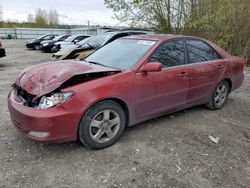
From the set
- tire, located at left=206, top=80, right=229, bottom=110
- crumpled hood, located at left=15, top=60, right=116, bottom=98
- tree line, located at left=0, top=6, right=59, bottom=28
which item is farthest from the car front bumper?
tree line, located at left=0, top=6, right=59, bottom=28

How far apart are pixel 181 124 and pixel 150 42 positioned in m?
1.47

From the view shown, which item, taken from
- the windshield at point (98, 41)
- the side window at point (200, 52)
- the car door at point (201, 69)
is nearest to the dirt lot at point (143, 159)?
the car door at point (201, 69)

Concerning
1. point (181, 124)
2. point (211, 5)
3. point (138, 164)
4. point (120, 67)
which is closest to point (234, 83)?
point (181, 124)

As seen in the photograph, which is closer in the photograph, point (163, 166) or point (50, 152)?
point (163, 166)

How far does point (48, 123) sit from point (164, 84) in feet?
6.08

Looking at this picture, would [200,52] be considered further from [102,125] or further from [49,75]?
[49,75]

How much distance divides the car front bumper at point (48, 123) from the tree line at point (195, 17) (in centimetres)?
849

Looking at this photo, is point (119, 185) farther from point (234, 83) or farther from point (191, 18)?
point (191, 18)

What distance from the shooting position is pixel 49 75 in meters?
3.44

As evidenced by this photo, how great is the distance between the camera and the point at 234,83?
546 cm

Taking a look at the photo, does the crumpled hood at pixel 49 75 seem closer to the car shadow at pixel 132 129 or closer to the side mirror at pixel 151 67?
the side mirror at pixel 151 67

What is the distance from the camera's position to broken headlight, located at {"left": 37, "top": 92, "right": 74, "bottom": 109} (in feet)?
10.0

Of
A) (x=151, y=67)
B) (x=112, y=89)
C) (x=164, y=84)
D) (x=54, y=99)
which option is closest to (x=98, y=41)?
(x=164, y=84)

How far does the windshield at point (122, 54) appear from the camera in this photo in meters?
3.87
